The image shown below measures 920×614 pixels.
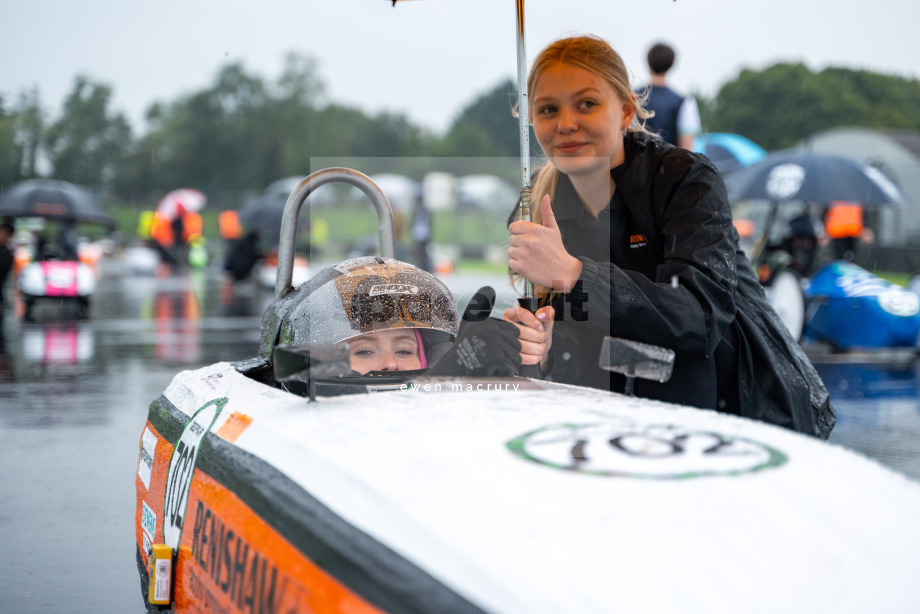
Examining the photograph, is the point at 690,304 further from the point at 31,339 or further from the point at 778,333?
the point at 31,339


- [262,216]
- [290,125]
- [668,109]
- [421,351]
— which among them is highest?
[290,125]

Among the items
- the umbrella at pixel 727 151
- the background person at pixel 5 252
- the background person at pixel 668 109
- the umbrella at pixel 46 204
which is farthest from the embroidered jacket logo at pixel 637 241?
the umbrella at pixel 46 204

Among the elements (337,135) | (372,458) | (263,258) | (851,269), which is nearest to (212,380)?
(372,458)

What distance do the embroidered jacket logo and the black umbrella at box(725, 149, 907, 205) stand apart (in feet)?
23.3

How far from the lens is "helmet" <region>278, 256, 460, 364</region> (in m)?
2.66

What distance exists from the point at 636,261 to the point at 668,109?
3513 millimetres

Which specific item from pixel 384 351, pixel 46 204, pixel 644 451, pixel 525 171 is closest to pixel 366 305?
pixel 384 351

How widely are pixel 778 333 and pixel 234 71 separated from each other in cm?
6482

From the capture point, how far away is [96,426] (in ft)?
18.5

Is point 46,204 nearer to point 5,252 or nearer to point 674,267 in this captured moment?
point 5,252

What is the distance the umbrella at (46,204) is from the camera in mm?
15141

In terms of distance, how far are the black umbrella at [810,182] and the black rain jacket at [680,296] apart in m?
7.10

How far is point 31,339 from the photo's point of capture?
1005 centimetres

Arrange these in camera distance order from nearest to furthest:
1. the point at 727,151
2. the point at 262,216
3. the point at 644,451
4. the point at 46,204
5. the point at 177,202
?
1. the point at 644,451
2. the point at 727,151
3. the point at 46,204
4. the point at 262,216
5. the point at 177,202
